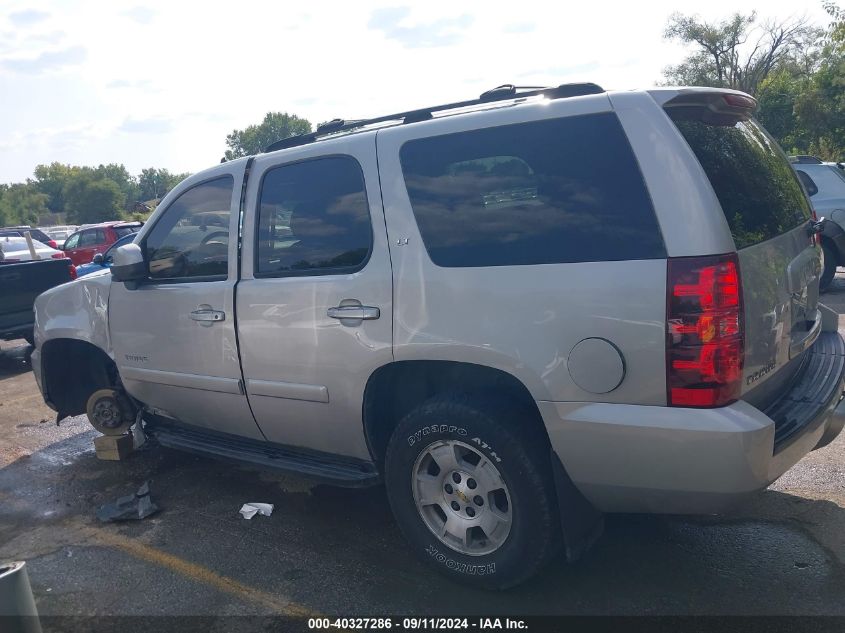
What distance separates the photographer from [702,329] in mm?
2666

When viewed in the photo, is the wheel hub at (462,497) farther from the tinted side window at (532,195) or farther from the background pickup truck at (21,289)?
the background pickup truck at (21,289)

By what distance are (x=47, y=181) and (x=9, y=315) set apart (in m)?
142

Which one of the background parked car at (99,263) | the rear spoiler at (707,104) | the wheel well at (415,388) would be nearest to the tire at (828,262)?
the rear spoiler at (707,104)

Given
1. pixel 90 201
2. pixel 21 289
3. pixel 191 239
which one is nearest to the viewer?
pixel 191 239

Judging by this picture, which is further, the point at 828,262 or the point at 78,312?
the point at 828,262

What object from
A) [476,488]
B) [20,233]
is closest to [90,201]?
[20,233]

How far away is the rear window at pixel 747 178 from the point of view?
2896 mm

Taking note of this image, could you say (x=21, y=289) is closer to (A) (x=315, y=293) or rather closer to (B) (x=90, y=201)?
(A) (x=315, y=293)

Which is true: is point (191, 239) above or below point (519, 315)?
above

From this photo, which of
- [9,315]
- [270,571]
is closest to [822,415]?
[270,571]

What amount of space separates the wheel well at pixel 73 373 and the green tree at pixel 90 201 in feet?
315

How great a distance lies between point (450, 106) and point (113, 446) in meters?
3.56

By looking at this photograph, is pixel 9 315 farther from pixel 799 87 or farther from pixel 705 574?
pixel 799 87

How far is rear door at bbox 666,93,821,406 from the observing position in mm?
2846
